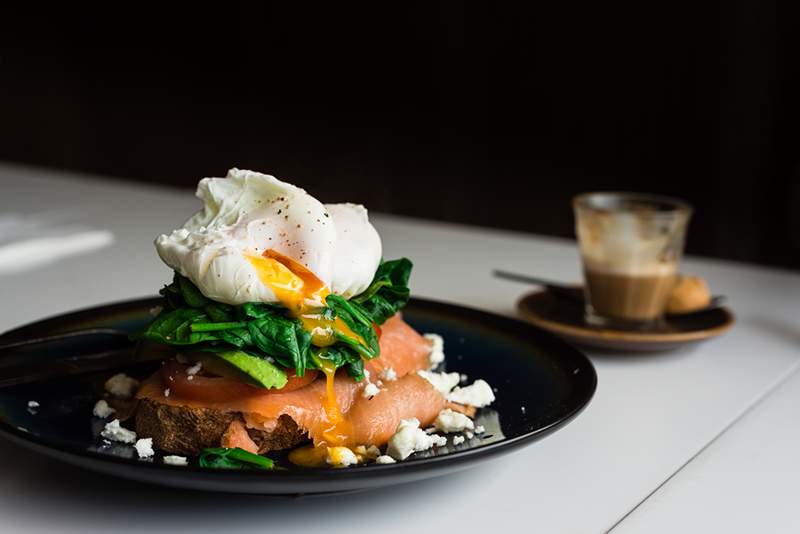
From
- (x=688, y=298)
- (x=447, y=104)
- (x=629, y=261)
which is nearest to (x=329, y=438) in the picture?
(x=629, y=261)

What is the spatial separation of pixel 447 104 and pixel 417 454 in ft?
11.0

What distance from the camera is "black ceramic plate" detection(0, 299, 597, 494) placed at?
1.10 meters

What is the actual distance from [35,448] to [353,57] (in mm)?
3770

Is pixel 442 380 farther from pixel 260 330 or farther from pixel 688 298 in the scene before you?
pixel 688 298

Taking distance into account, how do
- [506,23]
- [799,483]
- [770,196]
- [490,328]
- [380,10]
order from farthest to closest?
[380,10] → [506,23] → [770,196] → [490,328] → [799,483]

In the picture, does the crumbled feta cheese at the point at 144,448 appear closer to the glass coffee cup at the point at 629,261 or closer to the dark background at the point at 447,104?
the glass coffee cup at the point at 629,261

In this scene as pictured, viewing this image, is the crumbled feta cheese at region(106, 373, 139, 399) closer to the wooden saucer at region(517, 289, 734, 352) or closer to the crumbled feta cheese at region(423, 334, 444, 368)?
the crumbled feta cheese at region(423, 334, 444, 368)

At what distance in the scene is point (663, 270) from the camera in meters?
1.97

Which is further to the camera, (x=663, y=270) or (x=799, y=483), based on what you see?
(x=663, y=270)

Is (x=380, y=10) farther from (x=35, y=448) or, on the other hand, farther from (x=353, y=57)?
(x=35, y=448)

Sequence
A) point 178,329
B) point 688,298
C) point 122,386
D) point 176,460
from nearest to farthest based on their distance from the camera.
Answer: point 176,460
point 178,329
point 122,386
point 688,298

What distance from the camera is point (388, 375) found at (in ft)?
4.71

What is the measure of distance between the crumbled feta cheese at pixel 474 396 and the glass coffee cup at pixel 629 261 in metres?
0.61

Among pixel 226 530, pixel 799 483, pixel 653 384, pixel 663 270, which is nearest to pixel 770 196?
pixel 663 270
